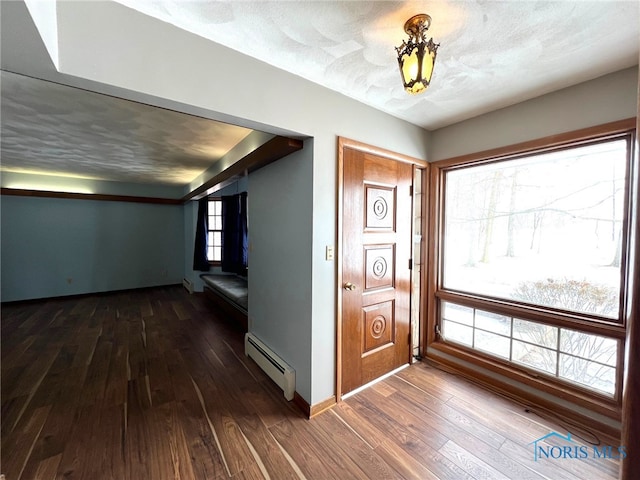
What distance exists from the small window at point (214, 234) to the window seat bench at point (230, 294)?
0.54 m

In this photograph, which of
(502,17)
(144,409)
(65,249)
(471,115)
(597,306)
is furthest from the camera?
(65,249)

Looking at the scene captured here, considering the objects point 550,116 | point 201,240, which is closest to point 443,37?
point 550,116

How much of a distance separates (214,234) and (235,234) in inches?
45.1

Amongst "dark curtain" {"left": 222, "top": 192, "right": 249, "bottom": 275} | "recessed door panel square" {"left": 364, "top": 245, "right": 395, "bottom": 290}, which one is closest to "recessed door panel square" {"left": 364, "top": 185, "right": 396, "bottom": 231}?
"recessed door panel square" {"left": 364, "top": 245, "right": 395, "bottom": 290}

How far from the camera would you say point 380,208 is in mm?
2316

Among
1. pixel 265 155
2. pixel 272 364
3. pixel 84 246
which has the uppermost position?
pixel 265 155

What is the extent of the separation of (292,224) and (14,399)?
2.65 metres

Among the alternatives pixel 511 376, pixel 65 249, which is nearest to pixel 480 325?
pixel 511 376

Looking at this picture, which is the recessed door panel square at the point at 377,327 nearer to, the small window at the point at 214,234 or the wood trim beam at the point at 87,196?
the small window at the point at 214,234

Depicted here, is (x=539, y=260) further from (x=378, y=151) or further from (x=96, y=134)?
(x=96, y=134)

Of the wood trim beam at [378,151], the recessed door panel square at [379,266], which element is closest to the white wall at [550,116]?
the wood trim beam at [378,151]

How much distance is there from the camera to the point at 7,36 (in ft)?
3.12

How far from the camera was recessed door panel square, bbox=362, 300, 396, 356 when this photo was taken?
7.38ft

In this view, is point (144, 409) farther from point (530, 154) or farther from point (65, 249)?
point (65, 249)
